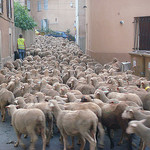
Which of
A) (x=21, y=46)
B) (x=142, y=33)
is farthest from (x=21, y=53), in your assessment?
(x=142, y=33)

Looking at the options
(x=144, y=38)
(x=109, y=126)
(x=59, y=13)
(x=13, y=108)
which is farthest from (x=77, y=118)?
(x=59, y=13)

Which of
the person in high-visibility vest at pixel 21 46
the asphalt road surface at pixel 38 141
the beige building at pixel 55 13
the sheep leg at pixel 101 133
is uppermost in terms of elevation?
the beige building at pixel 55 13

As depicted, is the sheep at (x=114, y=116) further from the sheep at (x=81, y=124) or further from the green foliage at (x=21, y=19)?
the green foliage at (x=21, y=19)

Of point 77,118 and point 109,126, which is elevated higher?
point 77,118

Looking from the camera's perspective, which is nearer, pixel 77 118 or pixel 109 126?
pixel 77 118

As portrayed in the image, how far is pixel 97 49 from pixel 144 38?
13.3ft

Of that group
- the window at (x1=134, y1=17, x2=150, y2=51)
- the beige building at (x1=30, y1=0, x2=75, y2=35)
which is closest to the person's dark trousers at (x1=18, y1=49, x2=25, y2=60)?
the window at (x1=134, y1=17, x2=150, y2=51)

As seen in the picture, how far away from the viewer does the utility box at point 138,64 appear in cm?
1254

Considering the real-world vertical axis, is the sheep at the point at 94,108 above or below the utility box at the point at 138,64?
below

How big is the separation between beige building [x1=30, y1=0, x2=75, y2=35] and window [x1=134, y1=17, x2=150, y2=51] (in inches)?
1711

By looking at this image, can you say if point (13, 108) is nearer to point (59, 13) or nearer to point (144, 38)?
point (144, 38)

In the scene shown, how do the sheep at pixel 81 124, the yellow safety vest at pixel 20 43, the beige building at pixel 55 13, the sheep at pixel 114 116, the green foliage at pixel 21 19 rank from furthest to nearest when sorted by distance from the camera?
the beige building at pixel 55 13 < the green foliage at pixel 21 19 < the yellow safety vest at pixel 20 43 < the sheep at pixel 114 116 < the sheep at pixel 81 124

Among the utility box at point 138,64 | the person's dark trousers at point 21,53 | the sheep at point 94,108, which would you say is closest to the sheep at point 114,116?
the sheep at point 94,108

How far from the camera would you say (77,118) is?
574 centimetres
